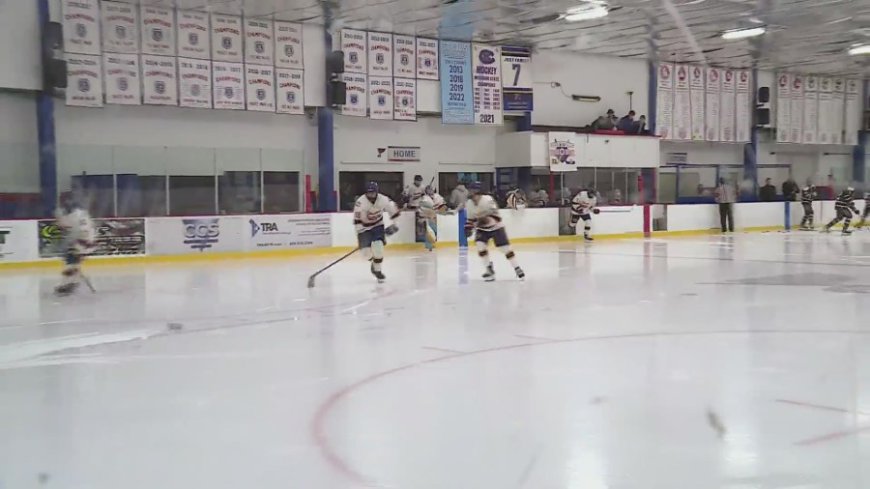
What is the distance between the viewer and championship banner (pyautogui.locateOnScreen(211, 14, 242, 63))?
16141 millimetres

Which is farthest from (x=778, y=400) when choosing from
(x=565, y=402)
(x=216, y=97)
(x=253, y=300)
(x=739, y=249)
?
(x=216, y=97)

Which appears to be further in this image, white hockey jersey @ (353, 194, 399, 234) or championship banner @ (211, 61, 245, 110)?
championship banner @ (211, 61, 245, 110)

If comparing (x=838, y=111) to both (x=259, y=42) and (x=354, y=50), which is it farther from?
(x=259, y=42)

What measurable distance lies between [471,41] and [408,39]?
167 centimetres

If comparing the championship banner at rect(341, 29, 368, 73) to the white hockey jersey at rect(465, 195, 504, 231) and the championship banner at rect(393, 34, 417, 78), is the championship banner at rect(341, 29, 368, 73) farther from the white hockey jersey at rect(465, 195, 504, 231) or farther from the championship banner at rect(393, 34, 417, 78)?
the white hockey jersey at rect(465, 195, 504, 231)

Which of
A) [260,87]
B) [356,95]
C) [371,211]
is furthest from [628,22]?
[371,211]

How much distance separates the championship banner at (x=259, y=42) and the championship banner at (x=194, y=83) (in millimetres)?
892

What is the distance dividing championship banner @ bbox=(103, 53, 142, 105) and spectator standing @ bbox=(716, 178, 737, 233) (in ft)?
44.8

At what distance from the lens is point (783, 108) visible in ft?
85.1

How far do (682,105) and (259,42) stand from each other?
39.7 feet

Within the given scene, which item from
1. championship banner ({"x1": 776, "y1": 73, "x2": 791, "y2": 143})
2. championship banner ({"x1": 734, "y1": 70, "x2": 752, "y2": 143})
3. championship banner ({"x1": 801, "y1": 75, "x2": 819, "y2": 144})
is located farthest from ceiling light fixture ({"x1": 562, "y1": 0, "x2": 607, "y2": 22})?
championship banner ({"x1": 801, "y1": 75, "x2": 819, "y2": 144})

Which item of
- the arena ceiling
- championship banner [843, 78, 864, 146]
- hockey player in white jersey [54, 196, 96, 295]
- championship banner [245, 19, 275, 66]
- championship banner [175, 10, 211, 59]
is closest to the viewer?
hockey player in white jersey [54, 196, 96, 295]

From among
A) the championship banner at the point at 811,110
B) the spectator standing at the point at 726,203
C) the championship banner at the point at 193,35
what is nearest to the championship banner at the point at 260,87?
the championship banner at the point at 193,35

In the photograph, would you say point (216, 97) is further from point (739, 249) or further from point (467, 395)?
→ point (467, 395)
